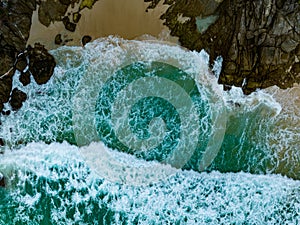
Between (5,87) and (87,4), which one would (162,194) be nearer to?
(5,87)

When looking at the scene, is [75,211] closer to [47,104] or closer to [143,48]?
[47,104]

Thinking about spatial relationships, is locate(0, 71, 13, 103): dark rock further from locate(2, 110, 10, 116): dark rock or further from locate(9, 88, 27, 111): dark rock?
locate(2, 110, 10, 116): dark rock

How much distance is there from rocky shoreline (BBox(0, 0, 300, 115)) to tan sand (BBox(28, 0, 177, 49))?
12cm

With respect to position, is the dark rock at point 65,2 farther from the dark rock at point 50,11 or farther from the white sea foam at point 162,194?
the white sea foam at point 162,194

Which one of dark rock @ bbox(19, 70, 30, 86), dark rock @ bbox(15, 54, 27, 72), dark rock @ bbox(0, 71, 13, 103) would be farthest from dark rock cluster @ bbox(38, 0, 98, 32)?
dark rock @ bbox(0, 71, 13, 103)

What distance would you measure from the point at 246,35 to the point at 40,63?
4.44 m

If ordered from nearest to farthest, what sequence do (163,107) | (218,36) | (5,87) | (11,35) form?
1. (11,35)
2. (5,87)
3. (218,36)
4. (163,107)

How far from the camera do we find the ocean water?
8234 millimetres

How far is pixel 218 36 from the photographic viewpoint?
27.7 feet

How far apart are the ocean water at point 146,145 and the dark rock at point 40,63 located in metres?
0.14

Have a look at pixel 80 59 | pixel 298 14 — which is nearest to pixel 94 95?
pixel 80 59

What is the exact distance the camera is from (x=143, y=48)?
28.1ft

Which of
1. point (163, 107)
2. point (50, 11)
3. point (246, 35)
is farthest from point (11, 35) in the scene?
point (246, 35)

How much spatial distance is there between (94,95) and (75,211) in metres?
2.50
